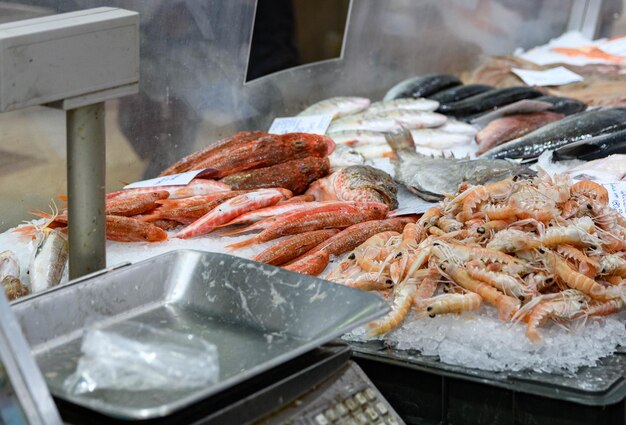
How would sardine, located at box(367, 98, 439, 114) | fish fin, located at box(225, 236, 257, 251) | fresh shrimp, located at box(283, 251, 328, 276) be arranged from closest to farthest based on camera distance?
fresh shrimp, located at box(283, 251, 328, 276) < fish fin, located at box(225, 236, 257, 251) < sardine, located at box(367, 98, 439, 114)

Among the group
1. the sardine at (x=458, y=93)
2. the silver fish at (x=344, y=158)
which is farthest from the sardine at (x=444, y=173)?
the sardine at (x=458, y=93)

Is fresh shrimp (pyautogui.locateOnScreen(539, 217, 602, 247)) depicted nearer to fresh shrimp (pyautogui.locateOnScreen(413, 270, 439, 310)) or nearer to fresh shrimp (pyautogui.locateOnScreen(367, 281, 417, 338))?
fresh shrimp (pyautogui.locateOnScreen(413, 270, 439, 310))

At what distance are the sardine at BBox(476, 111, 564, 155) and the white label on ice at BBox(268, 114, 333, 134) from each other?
92 centimetres

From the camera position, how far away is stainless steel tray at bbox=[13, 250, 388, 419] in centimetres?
190

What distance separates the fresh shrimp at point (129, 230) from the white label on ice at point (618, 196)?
1881mm

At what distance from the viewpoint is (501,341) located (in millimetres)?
2574

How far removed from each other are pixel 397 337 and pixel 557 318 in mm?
506

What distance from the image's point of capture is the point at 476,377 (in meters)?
2.43

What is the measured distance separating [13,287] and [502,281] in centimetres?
166

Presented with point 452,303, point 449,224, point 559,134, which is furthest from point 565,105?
point 452,303

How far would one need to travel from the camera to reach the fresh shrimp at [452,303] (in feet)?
8.67

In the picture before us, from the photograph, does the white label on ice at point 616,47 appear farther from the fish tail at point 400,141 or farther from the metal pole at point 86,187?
the metal pole at point 86,187

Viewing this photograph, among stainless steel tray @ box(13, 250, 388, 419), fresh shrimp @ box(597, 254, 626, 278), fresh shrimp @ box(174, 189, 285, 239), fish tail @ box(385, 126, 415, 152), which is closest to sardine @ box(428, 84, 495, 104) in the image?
fish tail @ box(385, 126, 415, 152)

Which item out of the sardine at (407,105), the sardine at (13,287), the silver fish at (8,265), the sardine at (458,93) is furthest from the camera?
the sardine at (458,93)
